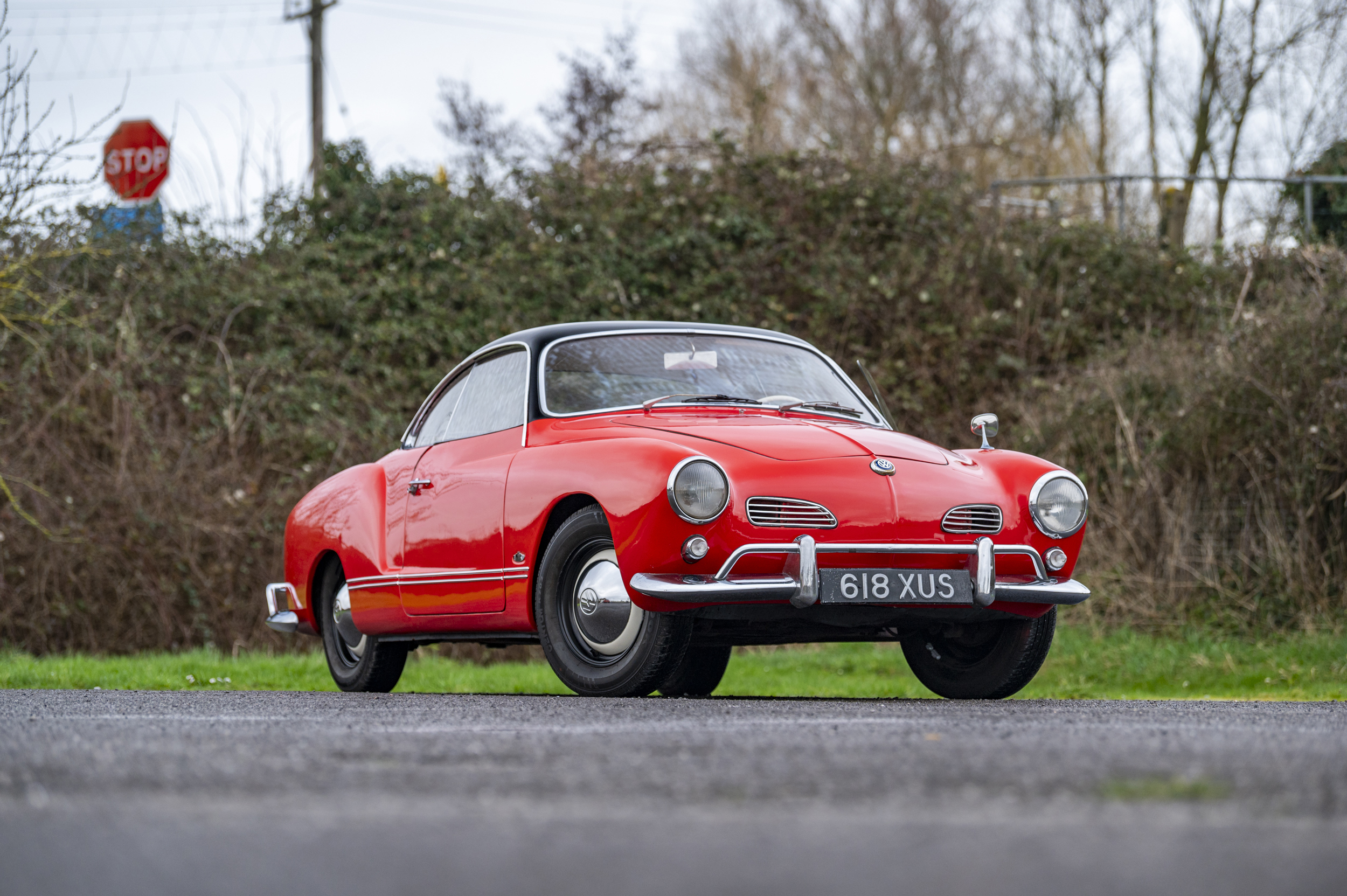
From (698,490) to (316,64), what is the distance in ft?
51.4

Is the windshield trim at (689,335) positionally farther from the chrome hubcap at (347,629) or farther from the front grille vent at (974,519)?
the chrome hubcap at (347,629)

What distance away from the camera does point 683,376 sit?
681 centimetres

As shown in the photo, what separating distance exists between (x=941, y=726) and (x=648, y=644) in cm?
176

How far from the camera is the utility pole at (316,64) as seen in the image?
1841 centimetres

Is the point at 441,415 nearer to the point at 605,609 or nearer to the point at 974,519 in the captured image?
the point at 605,609

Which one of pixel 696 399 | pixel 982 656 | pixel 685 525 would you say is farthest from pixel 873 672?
pixel 685 525

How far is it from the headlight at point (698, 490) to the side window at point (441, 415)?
2266 mm

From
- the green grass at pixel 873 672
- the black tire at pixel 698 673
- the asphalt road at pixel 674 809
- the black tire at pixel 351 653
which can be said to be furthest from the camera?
the green grass at pixel 873 672

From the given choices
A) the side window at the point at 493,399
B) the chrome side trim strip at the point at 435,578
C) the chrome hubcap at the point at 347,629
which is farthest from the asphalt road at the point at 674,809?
the chrome hubcap at the point at 347,629

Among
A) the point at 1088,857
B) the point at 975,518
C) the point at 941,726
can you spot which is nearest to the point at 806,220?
the point at 975,518

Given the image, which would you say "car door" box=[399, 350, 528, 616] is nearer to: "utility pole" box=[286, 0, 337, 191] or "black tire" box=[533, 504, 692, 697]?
"black tire" box=[533, 504, 692, 697]

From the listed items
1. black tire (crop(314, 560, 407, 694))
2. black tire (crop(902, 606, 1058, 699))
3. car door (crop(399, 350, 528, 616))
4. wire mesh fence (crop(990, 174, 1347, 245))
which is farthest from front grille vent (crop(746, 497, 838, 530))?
wire mesh fence (crop(990, 174, 1347, 245))

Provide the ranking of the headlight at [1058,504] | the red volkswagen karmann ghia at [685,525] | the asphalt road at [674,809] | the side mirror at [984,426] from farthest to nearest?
the side mirror at [984,426] → the headlight at [1058,504] → the red volkswagen karmann ghia at [685,525] → the asphalt road at [674,809]

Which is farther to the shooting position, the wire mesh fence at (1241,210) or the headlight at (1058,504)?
the wire mesh fence at (1241,210)
